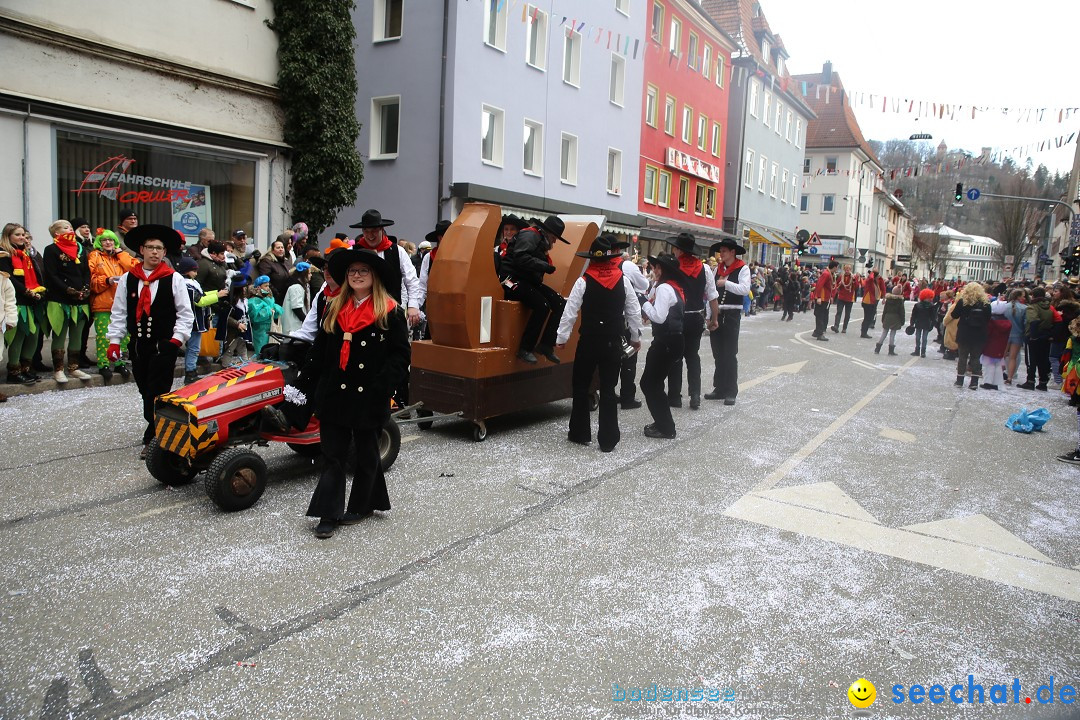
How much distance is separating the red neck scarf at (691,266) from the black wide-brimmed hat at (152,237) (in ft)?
17.6

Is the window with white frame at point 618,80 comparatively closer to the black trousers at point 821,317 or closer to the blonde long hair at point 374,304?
the black trousers at point 821,317

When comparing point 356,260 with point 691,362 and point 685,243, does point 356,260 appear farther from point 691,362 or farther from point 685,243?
point 691,362

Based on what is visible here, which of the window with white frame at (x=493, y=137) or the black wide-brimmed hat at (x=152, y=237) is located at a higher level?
the window with white frame at (x=493, y=137)

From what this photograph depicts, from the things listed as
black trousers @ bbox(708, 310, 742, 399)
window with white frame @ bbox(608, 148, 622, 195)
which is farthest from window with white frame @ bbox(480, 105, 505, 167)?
black trousers @ bbox(708, 310, 742, 399)

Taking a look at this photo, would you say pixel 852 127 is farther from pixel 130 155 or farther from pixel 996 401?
pixel 130 155

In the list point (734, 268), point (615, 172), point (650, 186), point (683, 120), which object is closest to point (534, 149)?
point (615, 172)

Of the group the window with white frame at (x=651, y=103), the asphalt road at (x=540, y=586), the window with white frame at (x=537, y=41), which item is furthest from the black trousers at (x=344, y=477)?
the window with white frame at (x=651, y=103)

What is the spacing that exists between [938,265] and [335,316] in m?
102

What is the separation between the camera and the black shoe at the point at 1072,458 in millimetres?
7761

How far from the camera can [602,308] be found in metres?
7.21

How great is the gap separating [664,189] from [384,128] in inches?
592

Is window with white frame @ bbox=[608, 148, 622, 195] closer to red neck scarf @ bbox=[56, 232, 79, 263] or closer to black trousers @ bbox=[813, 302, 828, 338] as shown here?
black trousers @ bbox=[813, 302, 828, 338]

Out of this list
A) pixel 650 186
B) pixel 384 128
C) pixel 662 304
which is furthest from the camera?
pixel 650 186

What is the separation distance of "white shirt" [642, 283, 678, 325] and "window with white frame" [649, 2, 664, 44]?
26035mm
